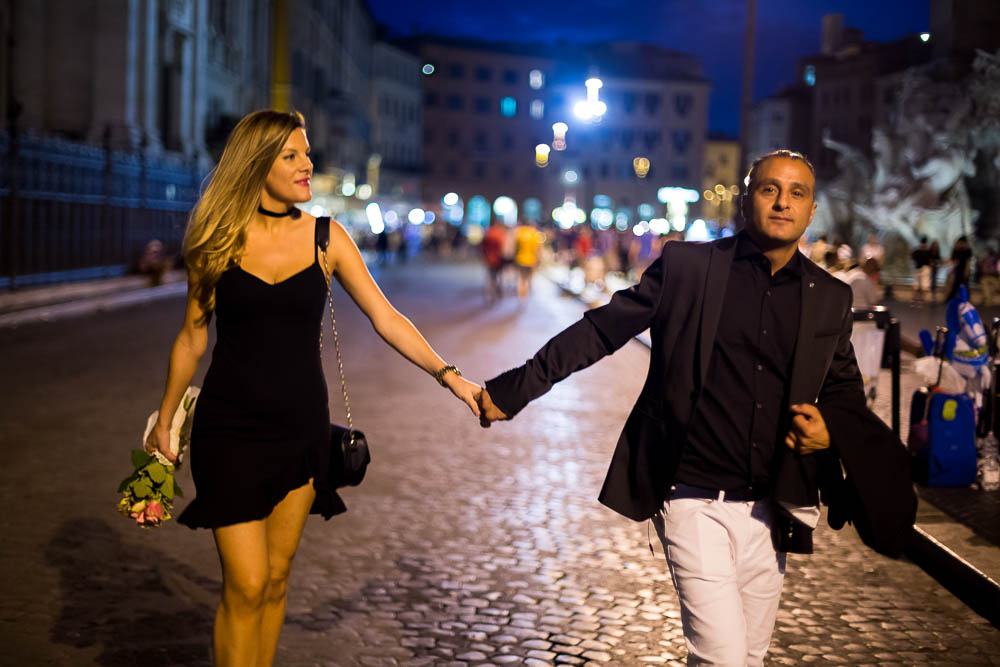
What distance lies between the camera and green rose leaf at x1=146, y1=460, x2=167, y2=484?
3.69m

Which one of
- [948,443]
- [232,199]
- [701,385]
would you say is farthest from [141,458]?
[948,443]

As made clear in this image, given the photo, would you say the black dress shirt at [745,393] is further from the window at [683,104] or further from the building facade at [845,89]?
the window at [683,104]

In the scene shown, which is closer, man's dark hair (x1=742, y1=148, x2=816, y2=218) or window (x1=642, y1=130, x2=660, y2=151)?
man's dark hair (x1=742, y1=148, x2=816, y2=218)

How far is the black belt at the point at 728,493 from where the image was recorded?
11.1 ft

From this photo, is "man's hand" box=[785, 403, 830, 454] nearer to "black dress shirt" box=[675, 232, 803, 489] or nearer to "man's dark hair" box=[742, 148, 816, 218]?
"black dress shirt" box=[675, 232, 803, 489]

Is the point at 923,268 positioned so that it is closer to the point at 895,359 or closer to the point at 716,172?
the point at 895,359

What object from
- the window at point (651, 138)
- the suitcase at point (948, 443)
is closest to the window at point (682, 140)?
the window at point (651, 138)

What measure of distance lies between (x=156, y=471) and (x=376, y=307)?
2.70ft

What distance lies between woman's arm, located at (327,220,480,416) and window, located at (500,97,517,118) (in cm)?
11314

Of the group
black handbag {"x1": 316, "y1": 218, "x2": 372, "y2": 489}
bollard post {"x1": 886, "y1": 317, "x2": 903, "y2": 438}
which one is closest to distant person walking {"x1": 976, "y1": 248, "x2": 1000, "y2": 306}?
bollard post {"x1": 886, "y1": 317, "x2": 903, "y2": 438}

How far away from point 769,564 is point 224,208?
6.06 ft

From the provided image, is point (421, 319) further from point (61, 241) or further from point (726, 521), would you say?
point (726, 521)

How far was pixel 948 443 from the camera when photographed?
25.4 feet

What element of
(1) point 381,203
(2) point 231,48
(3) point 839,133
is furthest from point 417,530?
(3) point 839,133
